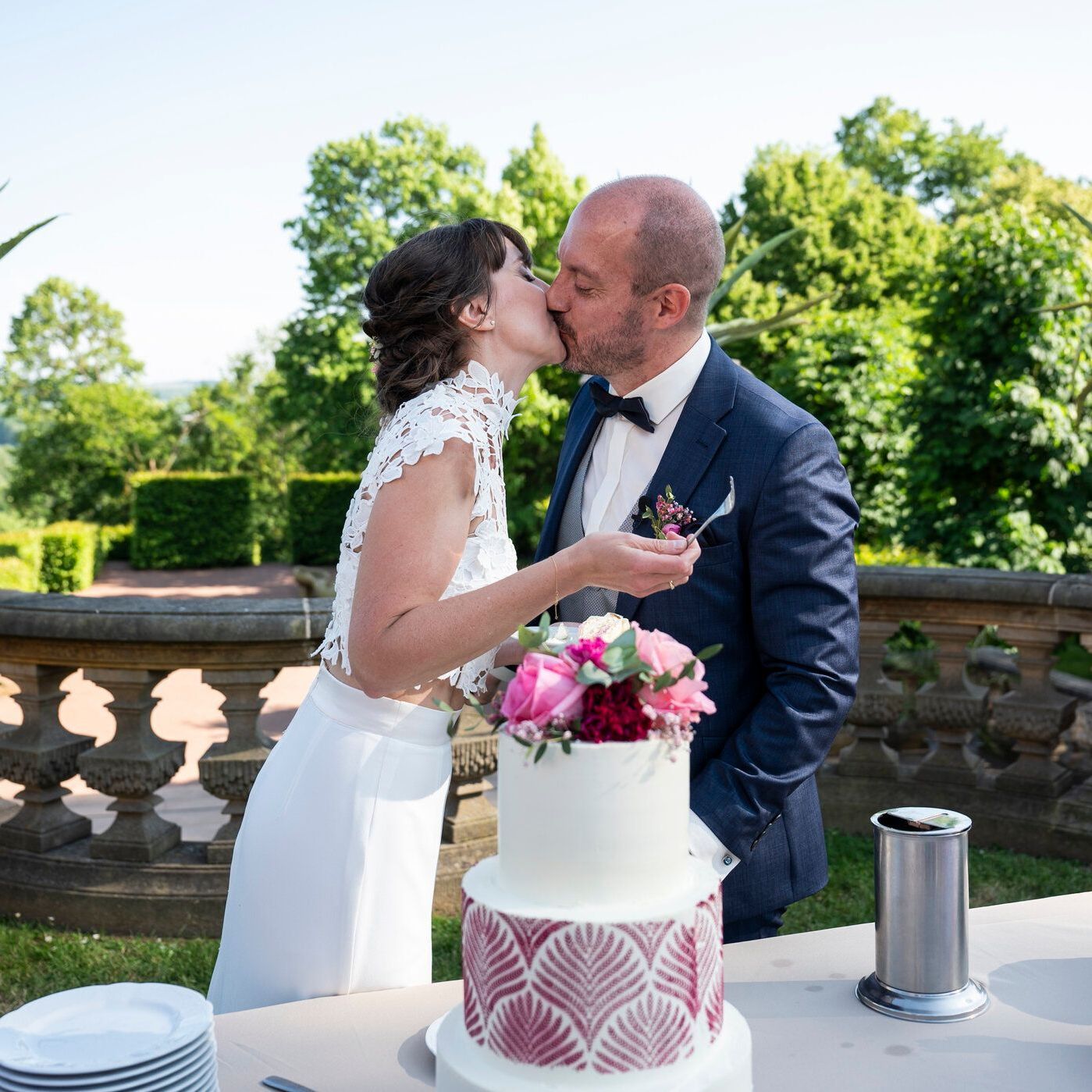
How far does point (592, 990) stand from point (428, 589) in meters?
0.88

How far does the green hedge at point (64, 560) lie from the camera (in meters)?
26.7

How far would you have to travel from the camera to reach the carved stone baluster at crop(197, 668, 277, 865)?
439 centimetres

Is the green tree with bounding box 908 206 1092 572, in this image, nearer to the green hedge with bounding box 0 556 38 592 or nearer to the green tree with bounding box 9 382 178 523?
the green hedge with bounding box 0 556 38 592

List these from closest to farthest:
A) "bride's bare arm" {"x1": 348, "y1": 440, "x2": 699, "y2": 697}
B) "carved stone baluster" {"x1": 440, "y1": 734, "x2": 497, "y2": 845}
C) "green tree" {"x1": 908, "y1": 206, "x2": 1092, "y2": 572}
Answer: "bride's bare arm" {"x1": 348, "y1": 440, "x2": 699, "y2": 697} < "carved stone baluster" {"x1": 440, "y1": 734, "x2": 497, "y2": 845} < "green tree" {"x1": 908, "y1": 206, "x2": 1092, "y2": 572}

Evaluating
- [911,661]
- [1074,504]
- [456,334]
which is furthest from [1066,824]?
[456,334]

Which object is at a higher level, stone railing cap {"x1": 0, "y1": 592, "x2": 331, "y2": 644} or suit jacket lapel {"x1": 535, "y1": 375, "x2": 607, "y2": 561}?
suit jacket lapel {"x1": 535, "y1": 375, "x2": 607, "y2": 561}

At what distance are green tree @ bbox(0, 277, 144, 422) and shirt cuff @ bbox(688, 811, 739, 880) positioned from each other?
175 feet

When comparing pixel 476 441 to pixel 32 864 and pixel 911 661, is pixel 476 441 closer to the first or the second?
pixel 32 864

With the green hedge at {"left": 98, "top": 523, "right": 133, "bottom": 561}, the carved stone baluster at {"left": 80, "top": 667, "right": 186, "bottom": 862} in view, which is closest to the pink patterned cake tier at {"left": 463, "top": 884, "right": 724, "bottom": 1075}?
the carved stone baluster at {"left": 80, "top": 667, "right": 186, "bottom": 862}

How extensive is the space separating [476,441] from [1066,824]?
397 centimetres

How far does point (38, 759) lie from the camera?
4430 mm

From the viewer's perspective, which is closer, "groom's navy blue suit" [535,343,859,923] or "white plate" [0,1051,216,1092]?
"white plate" [0,1051,216,1092]

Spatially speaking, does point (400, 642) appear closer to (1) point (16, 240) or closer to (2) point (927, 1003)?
(2) point (927, 1003)

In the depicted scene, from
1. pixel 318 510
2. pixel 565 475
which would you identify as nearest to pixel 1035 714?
pixel 565 475
